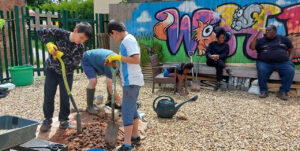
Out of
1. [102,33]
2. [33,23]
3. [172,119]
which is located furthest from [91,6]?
[172,119]

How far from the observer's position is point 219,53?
698cm

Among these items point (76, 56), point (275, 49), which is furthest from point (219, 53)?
point (76, 56)

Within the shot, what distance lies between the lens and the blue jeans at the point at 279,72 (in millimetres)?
5992

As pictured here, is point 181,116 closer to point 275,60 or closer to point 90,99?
point 90,99

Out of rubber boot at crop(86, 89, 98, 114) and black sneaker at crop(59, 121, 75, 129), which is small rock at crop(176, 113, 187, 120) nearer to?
rubber boot at crop(86, 89, 98, 114)

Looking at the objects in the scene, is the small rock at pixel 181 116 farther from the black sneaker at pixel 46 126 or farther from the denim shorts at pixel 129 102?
the black sneaker at pixel 46 126

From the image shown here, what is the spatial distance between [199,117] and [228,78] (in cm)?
292

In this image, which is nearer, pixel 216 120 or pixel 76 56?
pixel 76 56

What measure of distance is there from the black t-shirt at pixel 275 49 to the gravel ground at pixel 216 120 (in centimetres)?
95

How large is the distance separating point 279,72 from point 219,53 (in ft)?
5.31

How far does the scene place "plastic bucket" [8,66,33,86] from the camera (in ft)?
21.7

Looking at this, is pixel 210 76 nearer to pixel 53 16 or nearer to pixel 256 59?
pixel 256 59

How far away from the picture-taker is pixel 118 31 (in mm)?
2777

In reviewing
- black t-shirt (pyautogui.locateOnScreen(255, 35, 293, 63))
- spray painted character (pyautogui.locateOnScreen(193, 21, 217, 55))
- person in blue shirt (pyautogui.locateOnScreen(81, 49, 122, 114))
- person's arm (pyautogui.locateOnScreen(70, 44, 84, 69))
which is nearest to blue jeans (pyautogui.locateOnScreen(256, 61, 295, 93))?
black t-shirt (pyautogui.locateOnScreen(255, 35, 293, 63))
